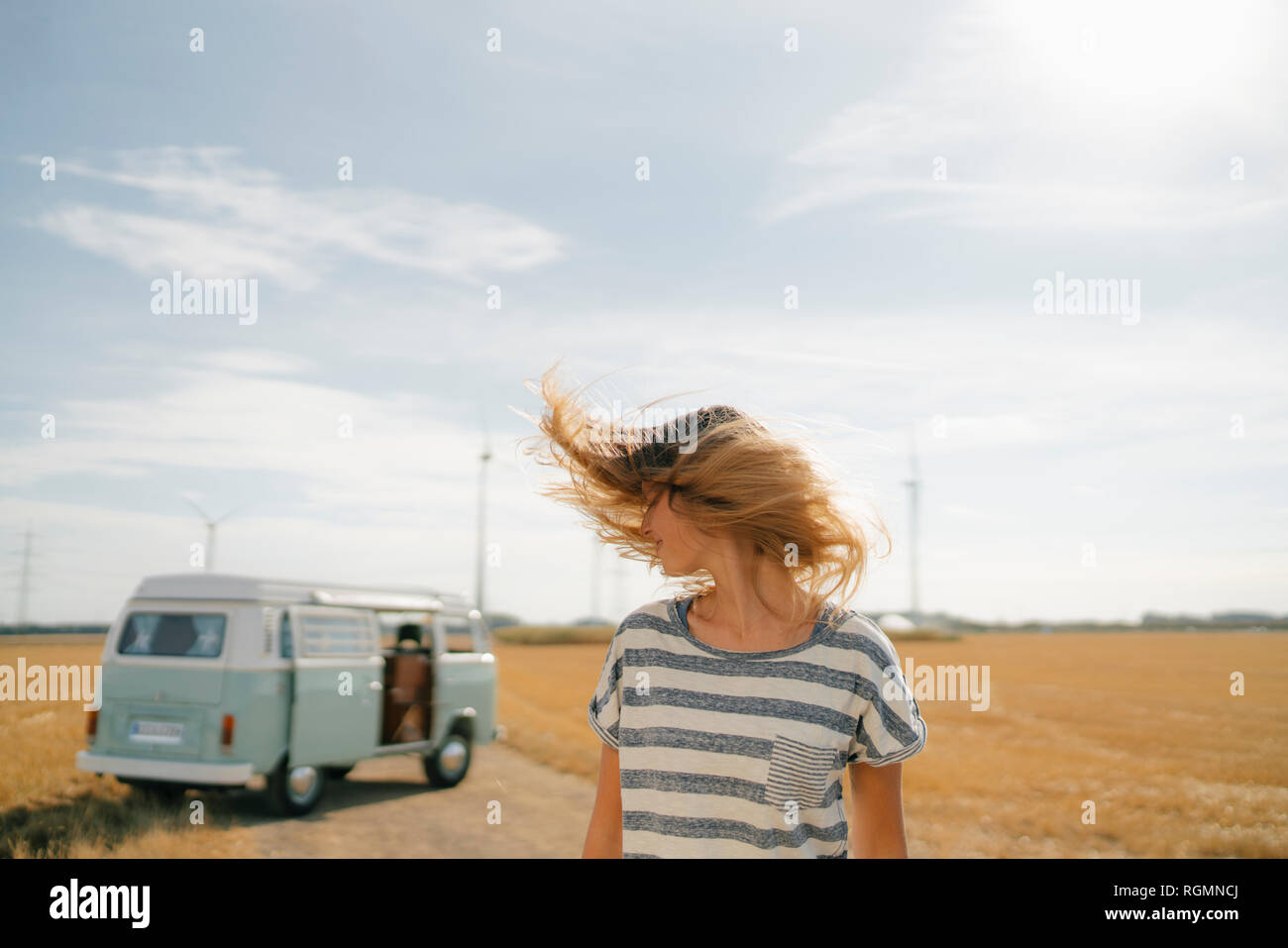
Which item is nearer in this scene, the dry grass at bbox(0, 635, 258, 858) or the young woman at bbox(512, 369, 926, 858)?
the young woman at bbox(512, 369, 926, 858)

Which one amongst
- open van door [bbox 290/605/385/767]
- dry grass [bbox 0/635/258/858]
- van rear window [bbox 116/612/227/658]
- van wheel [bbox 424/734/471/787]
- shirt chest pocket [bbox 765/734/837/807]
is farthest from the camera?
van wheel [bbox 424/734/471/787]

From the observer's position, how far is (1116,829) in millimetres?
11828

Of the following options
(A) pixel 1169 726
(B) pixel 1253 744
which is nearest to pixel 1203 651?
(A) pixel 1169 726

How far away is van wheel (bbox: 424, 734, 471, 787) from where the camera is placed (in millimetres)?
11914

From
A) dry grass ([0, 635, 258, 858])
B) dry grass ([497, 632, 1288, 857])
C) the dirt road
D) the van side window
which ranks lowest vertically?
dry grass ([497, 632, 1288, 857])

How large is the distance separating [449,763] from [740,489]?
10.7 meters

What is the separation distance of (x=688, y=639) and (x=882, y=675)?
424 mm

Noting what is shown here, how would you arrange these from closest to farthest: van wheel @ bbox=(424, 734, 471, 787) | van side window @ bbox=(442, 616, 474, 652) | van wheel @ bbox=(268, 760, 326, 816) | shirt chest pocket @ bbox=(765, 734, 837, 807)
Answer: shirt chest pocket @ bbox=(765, 734, 837, 807), van wheel @ bbox=(268, 760, 326, 816), van wheel @ bbox=(424, 734, 471, 787), van side window @ bbox=(442, 616, 474, 652)

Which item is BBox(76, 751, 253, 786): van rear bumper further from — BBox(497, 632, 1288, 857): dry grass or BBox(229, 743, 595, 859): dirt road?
BBox(497, 632, 1288, 857): dry grass

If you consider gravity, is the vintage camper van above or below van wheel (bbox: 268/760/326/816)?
above

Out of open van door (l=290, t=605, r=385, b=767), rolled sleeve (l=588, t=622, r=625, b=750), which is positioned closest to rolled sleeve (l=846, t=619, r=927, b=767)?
rolled sleeve (l=588, t=622, r=625, b=750)

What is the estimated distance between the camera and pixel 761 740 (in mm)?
2039

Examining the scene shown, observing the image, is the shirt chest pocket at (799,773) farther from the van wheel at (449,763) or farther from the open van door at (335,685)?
the van wheel at (449,763)

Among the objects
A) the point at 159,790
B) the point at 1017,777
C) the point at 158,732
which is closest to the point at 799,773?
the point at 158,732
